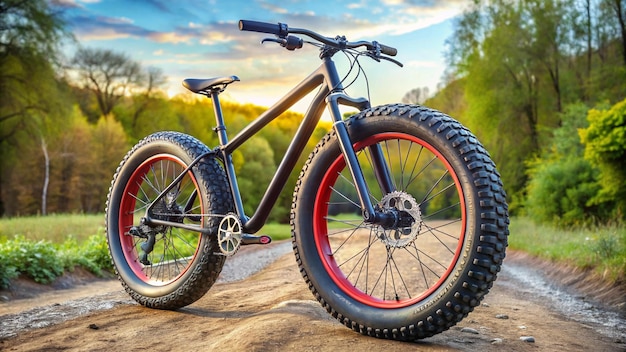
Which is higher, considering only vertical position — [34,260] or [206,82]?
[206,82]

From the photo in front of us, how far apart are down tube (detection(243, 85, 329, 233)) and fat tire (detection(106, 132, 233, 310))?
1.28 ft

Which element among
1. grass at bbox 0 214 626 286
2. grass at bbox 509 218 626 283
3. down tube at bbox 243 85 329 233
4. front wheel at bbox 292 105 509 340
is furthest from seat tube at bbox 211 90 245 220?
grass at bbox 509 218 626 283

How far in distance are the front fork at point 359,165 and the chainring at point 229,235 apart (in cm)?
112

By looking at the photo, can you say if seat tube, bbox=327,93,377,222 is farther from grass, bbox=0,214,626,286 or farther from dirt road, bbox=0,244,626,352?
grass, bbox=0,214,626,286

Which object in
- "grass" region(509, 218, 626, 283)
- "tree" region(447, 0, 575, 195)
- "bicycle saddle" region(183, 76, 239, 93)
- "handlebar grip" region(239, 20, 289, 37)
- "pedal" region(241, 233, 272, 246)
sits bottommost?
"grass" region(509, 218, 626, 283)

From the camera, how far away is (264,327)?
3406 mm

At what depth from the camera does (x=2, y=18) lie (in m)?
23.9

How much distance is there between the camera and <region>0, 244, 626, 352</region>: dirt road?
3258mm

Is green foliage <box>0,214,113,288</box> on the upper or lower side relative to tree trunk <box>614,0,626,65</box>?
lower

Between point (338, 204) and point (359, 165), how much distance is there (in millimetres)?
593

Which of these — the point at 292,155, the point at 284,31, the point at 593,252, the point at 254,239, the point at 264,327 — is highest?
the point at 284,31

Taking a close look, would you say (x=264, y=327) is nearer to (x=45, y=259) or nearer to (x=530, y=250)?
(x=45, y=259)

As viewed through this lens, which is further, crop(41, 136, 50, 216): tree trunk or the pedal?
crop(41, 136, 50, 216): tree trunk

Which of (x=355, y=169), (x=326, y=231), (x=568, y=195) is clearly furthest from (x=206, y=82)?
(x=568, y=195)
